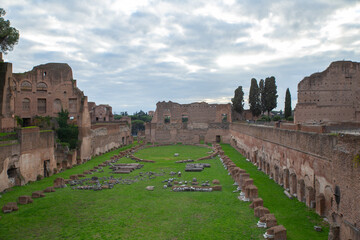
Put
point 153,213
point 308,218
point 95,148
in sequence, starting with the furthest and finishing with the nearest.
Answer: point 95,148, point 153,213, point 308,218

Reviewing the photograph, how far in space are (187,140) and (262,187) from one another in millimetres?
28554

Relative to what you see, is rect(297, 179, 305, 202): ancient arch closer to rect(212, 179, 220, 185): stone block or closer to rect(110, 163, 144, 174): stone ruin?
rect(212, 179, 220, 185): stone block

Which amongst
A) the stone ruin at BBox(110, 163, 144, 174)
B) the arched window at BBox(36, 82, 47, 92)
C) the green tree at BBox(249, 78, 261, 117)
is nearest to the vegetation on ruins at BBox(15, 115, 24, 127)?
the arched window at BBox(36, 82, 47, 92)

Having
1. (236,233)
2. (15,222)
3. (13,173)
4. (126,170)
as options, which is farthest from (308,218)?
(13,173)

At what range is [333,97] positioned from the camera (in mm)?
25844

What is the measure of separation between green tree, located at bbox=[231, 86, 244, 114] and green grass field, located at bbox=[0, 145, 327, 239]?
109 feet

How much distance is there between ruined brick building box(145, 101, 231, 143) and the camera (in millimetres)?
42625

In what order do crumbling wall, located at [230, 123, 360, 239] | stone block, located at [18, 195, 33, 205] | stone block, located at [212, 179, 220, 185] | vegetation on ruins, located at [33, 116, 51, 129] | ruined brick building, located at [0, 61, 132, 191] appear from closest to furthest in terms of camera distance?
crumbling wall, located at [230, 123, 360, 239]
stone block, located at [18, 195, 33, 205]
stone block, located at [212, 179, 220, 185]
ruined brick building, located at [0, 61, 132, 191]
vegetation on ruins, located at [33, 116, 51, 129]

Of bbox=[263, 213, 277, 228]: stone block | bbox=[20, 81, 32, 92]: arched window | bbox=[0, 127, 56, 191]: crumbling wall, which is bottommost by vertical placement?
bbox=[263, 213, 277, 228]: stone block

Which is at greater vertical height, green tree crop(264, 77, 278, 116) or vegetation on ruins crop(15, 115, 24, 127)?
green tree crop(264, 77, 278, 116)

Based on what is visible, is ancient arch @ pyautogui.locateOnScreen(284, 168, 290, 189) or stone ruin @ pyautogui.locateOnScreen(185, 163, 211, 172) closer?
ancient arch @ pyautogui.locateOnScreen(284, 168, 290, 189)

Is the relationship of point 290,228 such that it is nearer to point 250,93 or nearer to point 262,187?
point 262,187

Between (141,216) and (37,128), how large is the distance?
11492 millimetres

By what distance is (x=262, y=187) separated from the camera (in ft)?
48.6
